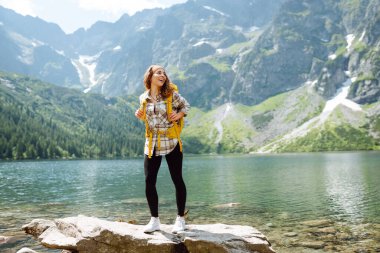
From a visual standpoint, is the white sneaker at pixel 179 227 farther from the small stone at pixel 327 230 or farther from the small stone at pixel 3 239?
the small stone at pixel 327 230

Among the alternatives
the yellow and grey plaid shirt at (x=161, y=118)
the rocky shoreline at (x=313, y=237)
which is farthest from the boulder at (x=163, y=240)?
the rocky shoreline at (x=313, y=237)

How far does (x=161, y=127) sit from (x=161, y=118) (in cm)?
32

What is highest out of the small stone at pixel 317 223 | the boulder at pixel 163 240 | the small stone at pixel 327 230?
the boulder at pixel 163 240

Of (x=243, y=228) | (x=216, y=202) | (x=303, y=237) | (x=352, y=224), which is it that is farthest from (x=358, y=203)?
(x=243, y=228)

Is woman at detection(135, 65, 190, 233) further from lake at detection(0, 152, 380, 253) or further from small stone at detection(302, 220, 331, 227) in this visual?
small stone at detection(302, 220, 331, 227)

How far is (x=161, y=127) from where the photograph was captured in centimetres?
1330

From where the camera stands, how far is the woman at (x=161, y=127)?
13.2 meters

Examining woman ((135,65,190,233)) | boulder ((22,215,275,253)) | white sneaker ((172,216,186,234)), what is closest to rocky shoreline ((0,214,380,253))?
boulder ((22,215,275,253))

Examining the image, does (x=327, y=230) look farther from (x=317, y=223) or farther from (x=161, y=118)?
(x=161, y=118)

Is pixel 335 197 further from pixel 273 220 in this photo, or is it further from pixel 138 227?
pixel 138 227

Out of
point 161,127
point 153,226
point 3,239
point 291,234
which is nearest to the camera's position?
point 161,127

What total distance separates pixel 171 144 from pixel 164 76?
243cm

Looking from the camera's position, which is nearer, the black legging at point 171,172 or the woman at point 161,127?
the woman at point 161,127

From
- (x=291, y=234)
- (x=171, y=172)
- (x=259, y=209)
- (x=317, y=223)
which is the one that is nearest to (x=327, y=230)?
(x=317, y=223)
